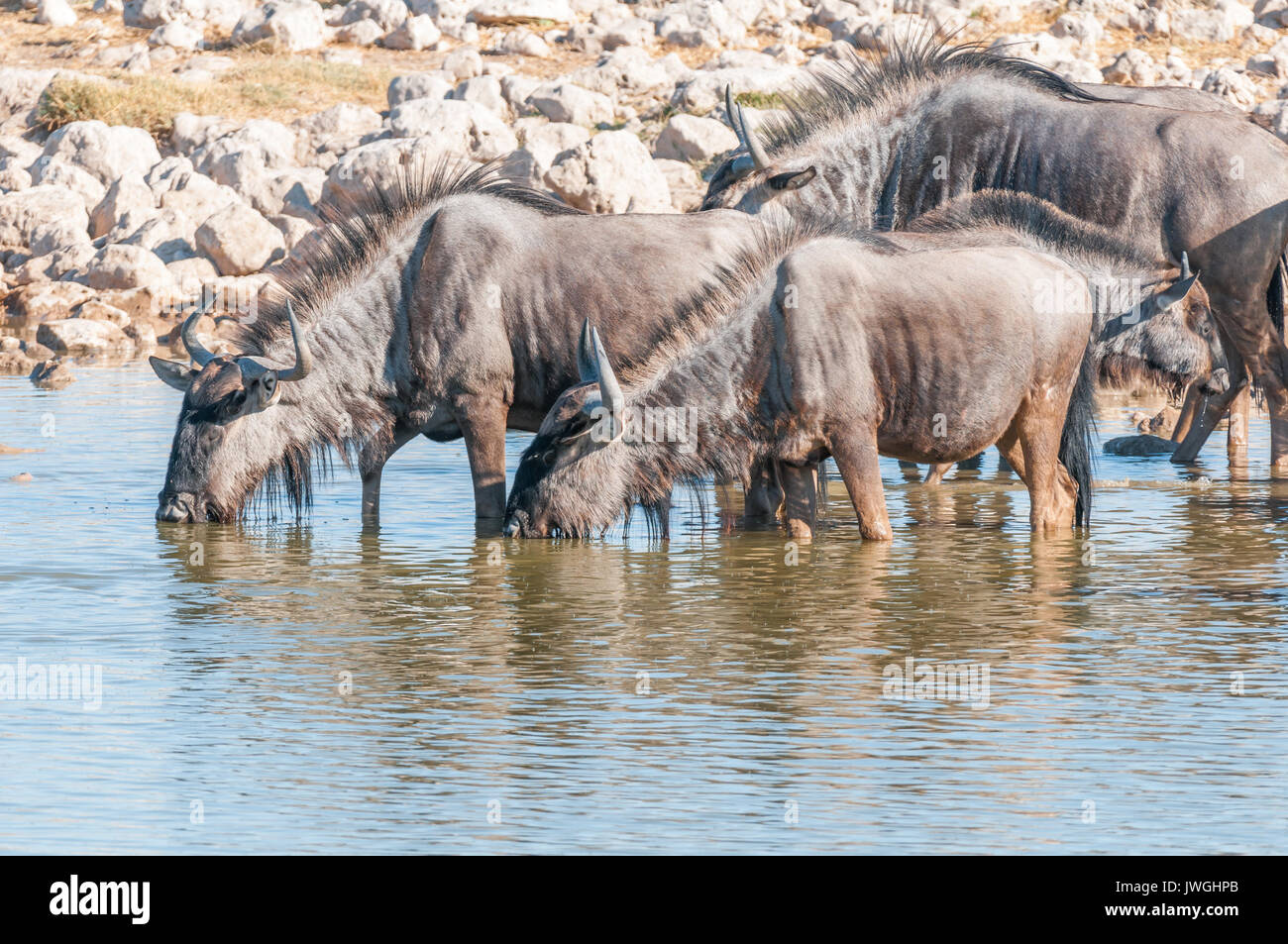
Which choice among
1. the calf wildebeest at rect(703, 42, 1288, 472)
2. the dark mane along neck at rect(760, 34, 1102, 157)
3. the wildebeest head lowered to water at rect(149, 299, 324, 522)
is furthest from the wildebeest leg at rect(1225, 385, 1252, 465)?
the wildebeest head lowered to water at rect(149, 299, 324, 522)

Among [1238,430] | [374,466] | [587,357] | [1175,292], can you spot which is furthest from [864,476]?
[1238,430]

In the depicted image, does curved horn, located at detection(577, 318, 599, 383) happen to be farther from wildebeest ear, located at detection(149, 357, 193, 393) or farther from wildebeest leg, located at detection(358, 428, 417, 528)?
wildebeest ear, located at detection(149, 357, 193, 393)

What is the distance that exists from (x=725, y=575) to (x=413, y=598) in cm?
160

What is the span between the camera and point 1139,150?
12633 millimetres

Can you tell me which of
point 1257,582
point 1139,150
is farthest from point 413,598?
point 1139,150

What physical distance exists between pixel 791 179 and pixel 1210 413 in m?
3.37

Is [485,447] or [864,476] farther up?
[864,476]

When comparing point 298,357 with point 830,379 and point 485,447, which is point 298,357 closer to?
point 485,447

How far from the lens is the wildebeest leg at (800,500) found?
35.1 feet

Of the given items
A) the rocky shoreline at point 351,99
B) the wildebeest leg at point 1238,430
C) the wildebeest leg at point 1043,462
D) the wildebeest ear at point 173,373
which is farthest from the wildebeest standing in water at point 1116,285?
the rocky shoreline at point 351,99

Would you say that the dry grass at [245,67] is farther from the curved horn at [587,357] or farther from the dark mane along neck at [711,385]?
the dark mane along neck at [711,385]

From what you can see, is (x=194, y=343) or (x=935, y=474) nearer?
(x=194, y=343)

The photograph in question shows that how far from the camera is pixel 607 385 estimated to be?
10242 millimetres

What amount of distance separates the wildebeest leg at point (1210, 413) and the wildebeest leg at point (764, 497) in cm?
363
